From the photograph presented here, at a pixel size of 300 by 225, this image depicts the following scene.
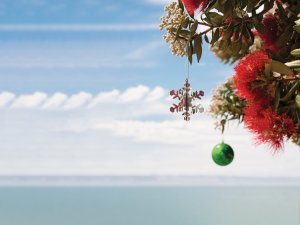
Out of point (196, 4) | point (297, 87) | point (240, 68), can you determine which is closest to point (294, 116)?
point (297, 87)

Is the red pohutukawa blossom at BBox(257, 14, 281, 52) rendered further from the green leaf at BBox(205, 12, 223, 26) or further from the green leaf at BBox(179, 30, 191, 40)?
the green leaf at BBox(179, 30, 191, 40)

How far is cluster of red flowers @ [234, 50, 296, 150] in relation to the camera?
11.7 feet

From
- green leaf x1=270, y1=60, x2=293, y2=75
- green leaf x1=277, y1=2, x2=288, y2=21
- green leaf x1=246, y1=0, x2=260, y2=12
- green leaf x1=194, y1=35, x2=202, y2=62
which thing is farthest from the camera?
green leaf x1=277, y1=2, x2=288, y2=21

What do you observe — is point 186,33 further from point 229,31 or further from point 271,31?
point 271,31

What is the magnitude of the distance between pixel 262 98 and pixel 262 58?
0.23 meters

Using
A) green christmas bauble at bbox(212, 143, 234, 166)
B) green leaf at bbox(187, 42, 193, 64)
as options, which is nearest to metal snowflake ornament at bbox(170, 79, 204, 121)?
green leaf at bbox(187, 42, 193, 64)

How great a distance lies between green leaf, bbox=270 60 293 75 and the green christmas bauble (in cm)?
299

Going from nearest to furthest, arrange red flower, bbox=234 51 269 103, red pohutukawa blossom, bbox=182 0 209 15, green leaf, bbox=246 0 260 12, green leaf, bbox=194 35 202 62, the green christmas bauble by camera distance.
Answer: red flower, bbox=234 51 269 103, red pohutukawa blossom, bbox=182 0 209 15, green leaf, bbox=246 0 260 12, green leaf, bbox=194 35 202 62, the green christmas bauble


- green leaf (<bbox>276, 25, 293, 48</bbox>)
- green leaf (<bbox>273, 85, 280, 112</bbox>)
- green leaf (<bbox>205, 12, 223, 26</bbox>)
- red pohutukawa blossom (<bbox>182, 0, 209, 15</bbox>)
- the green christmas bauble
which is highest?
red pohutukawa blossom (<bbox>182, 0, 209, 15</bbox>)

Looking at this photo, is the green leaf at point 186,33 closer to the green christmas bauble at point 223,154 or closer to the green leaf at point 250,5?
the green leaf at point 250,5

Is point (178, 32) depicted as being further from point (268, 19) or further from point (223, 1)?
point (268, 19)

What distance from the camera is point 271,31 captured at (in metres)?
4.13

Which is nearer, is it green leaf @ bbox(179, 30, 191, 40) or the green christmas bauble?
green leaf @ bbox(179, 30, 191, 40)

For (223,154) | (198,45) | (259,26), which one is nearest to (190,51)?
(198,45)
